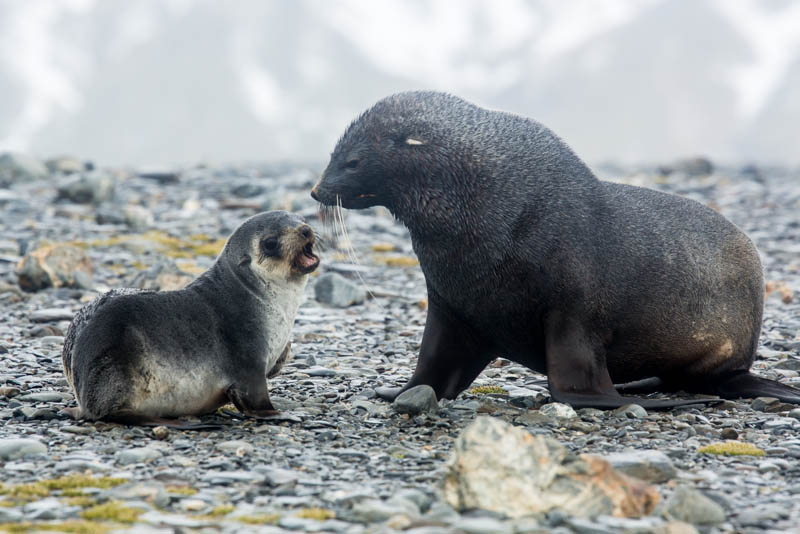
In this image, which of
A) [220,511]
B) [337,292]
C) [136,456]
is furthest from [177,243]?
[220,511]

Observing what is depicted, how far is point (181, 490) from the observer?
445cm

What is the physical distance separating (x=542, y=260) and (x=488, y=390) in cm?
123

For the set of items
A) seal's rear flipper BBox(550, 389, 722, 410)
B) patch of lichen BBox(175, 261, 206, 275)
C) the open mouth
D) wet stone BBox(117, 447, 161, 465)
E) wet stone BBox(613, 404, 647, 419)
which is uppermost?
the open mouth

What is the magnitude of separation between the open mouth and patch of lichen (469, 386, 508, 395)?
1.42 m

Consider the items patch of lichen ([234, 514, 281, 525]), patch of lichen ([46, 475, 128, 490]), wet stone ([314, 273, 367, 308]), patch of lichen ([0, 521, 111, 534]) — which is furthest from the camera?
wet stone ([314, 273, 367, 308])

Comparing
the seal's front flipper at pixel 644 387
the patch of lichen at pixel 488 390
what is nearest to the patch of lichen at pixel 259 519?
the patch of lichen at pixel 488 390

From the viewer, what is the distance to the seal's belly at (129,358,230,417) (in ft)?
18.6

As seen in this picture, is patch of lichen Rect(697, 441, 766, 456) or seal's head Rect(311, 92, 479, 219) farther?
seal's head Rect(311, 92, 479, 219)

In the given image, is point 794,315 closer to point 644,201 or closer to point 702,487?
point 644,201

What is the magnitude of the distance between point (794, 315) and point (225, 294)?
5835 millimetres

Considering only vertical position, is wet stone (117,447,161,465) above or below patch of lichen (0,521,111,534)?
above

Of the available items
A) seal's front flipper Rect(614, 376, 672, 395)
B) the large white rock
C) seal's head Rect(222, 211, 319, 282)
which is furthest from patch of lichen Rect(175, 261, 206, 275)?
the large white rock

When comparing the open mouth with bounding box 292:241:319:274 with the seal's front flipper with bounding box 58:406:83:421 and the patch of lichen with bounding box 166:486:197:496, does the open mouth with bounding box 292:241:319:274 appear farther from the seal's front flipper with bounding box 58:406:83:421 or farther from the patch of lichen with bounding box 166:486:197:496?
the patch of lichen with bounding box 166:486:197:496

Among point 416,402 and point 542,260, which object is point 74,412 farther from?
point 542,260
